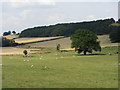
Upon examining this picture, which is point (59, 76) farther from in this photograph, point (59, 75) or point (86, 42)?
→ point (86, 42)

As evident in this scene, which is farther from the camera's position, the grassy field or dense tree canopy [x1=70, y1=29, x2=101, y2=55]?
dense tree canopy [x1=70, y1=29, x2=101, y2=55]

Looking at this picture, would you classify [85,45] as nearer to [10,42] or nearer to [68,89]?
[68,89]

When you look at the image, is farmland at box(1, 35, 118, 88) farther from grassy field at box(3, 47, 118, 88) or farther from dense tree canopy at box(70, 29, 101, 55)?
dense tree canopy at box(70, 29, 101, 55)

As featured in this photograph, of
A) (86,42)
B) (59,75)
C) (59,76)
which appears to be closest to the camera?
(59,76)

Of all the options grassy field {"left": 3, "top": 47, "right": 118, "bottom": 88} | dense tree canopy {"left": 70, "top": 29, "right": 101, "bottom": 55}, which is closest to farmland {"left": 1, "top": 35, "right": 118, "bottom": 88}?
grassy field {"left": 3, "top": 47, "right": 118, "bottom": 88}

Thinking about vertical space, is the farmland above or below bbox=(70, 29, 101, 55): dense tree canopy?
below

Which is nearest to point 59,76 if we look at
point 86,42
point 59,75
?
point 59,75

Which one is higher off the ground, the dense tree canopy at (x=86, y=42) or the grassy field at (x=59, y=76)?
the dense tree canopy at (x=86, y=42)

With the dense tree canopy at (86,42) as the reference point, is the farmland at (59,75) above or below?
below

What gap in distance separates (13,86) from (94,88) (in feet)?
18.1

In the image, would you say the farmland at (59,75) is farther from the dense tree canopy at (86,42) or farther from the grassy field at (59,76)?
the dense tree canopy at (86,42)

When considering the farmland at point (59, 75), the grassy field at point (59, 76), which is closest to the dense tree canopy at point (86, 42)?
the farmland at point (59, 75)

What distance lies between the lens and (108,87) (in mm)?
18000

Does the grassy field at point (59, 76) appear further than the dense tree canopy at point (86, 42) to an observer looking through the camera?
No
